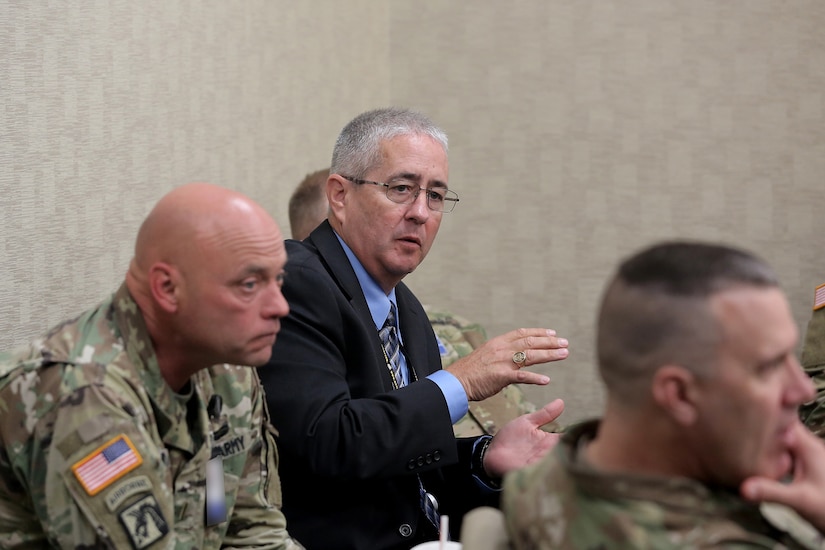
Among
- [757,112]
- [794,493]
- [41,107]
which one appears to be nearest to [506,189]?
[757,112]

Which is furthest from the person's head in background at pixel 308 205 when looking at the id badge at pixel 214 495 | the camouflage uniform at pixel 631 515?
the camouflage uniform at pixel 631 515

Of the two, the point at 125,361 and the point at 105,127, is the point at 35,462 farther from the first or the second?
the point at 105,127

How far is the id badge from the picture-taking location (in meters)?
1.89

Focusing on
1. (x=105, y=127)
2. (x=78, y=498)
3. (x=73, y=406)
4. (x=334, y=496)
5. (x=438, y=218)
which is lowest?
(x=334, y=496)

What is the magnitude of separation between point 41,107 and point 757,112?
8.82ft

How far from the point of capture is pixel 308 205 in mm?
3525

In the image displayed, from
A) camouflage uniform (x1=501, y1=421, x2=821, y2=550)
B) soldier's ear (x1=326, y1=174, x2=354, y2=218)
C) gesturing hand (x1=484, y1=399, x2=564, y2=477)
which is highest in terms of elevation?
soldier's ear (x1=326, y1=174, x2=354, y2=218)

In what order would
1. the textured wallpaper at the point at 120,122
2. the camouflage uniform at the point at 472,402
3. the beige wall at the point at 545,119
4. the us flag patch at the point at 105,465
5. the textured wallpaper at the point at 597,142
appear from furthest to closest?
the textured wallpaper at the point at 597,142
the beige wall at the point at 545,119
the camouflage uniform at the point at 472,402
the textured wallpaper at the point at 120,122
the us flag patch at the point at 105,465

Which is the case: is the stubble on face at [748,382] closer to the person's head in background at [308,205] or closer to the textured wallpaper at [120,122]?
the textured wallpaper at [120,122]

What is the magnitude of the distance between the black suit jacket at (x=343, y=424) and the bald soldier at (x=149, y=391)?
0.81 ft

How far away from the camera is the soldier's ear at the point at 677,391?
1.16 meters

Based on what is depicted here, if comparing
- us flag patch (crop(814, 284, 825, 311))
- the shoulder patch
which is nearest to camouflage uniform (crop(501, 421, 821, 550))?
the shoulder patch

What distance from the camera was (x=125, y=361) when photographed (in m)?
1.74

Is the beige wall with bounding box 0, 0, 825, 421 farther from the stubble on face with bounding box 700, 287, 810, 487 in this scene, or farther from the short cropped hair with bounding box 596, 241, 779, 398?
the stubble on face with bounding box 700, 287, 810, 487
